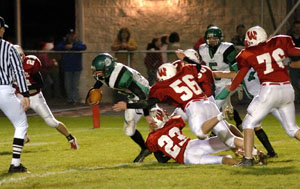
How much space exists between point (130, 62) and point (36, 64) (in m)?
5.83

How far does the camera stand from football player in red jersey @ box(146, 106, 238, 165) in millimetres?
8555

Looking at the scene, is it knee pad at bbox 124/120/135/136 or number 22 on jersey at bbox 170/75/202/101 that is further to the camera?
knee pad at bbox 124/120/135/136

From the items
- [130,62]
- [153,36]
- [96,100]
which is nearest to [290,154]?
[96,100]

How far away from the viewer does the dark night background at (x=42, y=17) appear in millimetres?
28000

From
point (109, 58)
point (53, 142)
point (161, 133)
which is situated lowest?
point (53, 142)

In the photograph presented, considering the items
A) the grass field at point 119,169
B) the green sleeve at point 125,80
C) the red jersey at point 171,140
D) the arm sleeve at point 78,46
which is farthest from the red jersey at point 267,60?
the arm sleeve at point 78,46

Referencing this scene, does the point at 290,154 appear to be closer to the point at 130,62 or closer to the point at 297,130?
the point at 297,130

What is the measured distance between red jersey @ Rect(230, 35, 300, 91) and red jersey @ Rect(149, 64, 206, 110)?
0.45 metres

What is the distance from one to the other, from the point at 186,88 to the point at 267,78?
0.90 meters

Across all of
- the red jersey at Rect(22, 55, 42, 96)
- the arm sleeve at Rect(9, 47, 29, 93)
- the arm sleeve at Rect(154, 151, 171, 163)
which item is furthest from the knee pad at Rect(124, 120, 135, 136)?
the red jersey at Rect(22, 55, 42, 96)

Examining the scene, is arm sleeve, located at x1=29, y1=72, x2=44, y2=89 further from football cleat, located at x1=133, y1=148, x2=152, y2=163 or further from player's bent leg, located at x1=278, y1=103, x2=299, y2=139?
player's bent leg, located at x1=278, y1=103, x2=299, y2=139

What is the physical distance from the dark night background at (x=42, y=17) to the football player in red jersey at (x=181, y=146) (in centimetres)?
1900

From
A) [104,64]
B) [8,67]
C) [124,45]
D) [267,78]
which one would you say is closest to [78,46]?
[124,45]

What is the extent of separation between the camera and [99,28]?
1872 cm
